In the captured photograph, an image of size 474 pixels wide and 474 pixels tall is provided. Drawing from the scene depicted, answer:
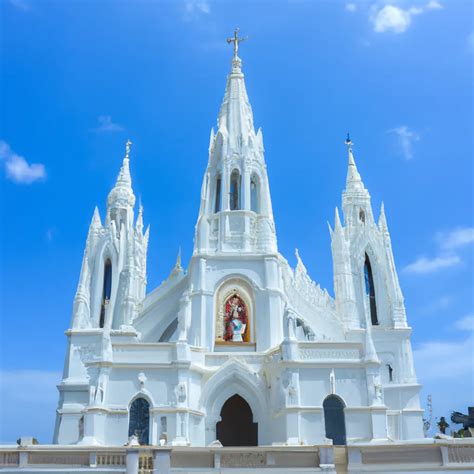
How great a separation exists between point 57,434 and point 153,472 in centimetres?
1920

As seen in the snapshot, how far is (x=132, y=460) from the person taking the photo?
15297mm

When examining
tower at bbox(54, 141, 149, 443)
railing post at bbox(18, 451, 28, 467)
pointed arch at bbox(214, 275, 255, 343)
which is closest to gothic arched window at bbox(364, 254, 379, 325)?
pointed arch at bbox(214, 275, 255, 343)

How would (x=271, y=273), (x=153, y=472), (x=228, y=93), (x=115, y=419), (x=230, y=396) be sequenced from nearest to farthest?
(x=153, y=472)
(x=115, y=419)
(x=230, y=396)
(x=271, y=273)
(x=228, y=93)

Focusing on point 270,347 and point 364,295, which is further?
point 364,295

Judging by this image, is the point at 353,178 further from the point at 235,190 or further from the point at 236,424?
the point at 236,424

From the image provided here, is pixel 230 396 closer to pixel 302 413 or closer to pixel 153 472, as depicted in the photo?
pixel 302 413

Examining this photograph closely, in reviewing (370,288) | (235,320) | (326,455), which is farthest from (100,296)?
(326,455)

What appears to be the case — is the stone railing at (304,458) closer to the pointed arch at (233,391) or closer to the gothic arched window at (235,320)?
the pointed arch at (233,391)

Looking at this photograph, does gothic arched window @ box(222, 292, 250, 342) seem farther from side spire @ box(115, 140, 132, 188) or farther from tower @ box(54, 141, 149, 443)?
side spire @ box(115, 140, 132, 188)

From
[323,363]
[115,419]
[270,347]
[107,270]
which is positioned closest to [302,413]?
[323,363]

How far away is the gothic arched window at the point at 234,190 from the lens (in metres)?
34.3

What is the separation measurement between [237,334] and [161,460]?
1452 centimetres

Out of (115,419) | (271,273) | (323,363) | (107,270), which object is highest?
(107,270)

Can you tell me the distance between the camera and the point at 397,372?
111ft
